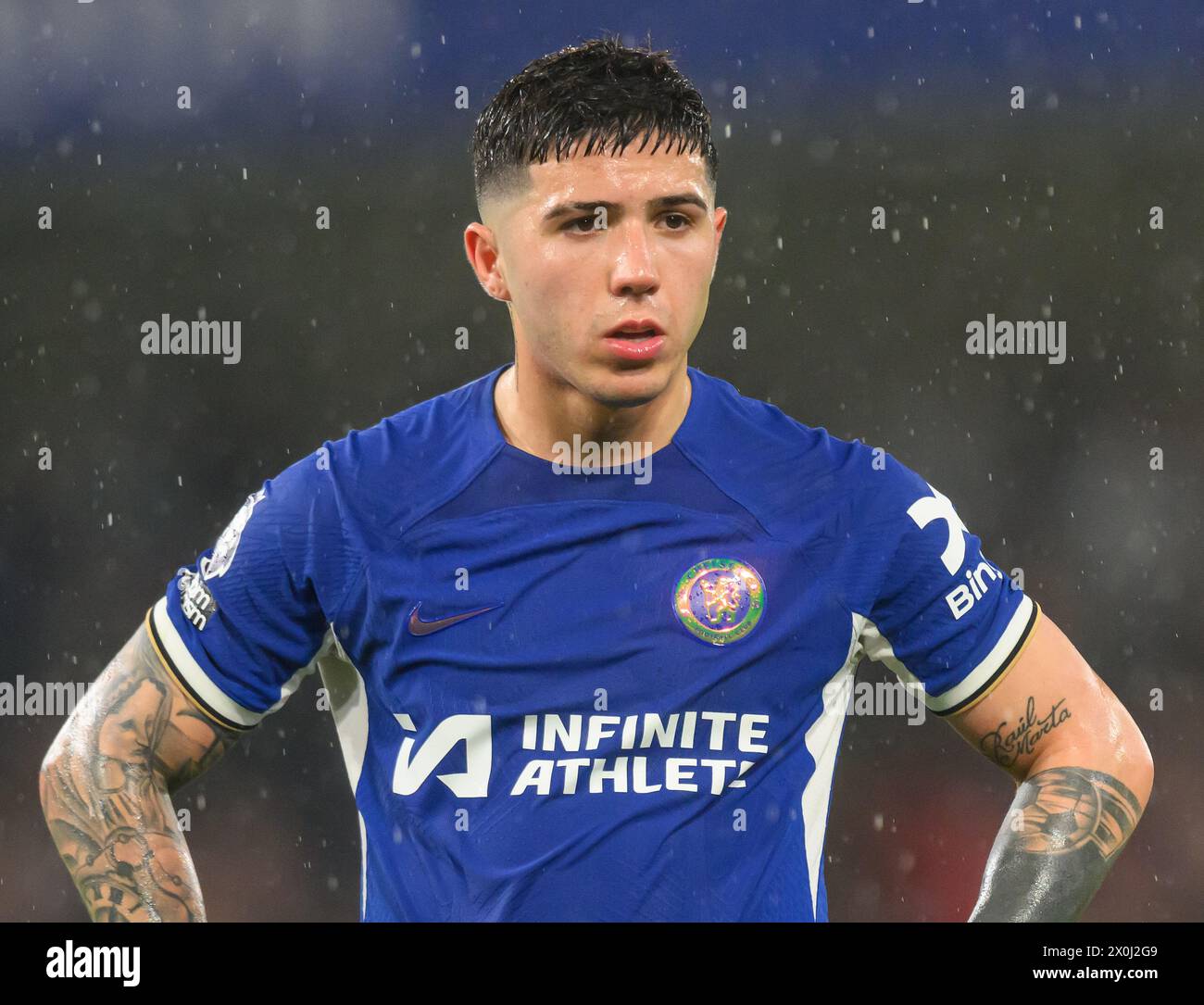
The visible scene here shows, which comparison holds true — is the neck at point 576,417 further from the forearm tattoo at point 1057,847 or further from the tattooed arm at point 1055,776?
the forearm tattoo at point 1057,847

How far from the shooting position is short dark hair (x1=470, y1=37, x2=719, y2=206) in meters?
2.68

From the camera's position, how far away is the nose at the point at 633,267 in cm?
258

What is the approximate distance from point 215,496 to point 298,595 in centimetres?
393

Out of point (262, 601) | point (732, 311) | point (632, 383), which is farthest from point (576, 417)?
point (732, 311)

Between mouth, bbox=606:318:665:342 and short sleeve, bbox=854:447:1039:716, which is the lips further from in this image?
short sleeve, bbox=854:447:1039:716

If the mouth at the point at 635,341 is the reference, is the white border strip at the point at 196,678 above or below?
below

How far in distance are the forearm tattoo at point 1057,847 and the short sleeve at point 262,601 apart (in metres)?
1.24

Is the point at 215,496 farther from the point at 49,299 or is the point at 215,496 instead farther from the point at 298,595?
the point at 298,595

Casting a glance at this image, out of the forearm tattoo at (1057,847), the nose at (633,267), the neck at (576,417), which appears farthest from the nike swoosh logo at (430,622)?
the forearm tattoo at (1057,847)

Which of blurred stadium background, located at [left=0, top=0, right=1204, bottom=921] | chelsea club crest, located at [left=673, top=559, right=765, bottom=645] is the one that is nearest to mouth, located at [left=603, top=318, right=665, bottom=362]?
chelsea club crest, located at [left=673, top=559, right=765, bottom=645]

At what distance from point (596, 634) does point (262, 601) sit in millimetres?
586

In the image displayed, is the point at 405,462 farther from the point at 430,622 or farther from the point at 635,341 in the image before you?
the point at 635,341

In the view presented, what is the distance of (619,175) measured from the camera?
2.62 meters

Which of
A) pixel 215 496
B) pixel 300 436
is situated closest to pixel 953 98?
pixel 300 436
